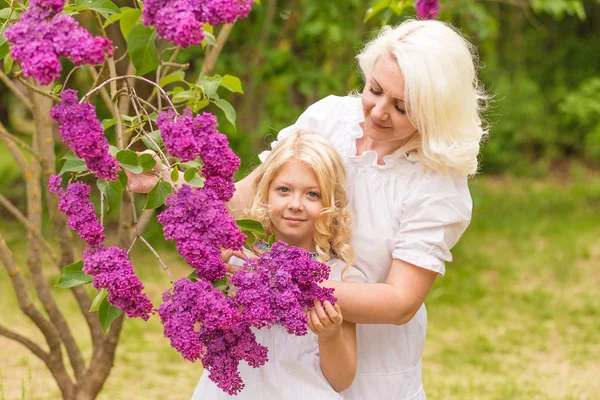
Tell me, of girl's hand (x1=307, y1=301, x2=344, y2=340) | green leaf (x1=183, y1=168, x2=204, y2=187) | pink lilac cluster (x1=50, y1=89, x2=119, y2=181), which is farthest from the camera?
girl's hand (x1=307, y1=301, x2=344, y2=340)

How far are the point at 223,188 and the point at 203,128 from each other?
0.37ft

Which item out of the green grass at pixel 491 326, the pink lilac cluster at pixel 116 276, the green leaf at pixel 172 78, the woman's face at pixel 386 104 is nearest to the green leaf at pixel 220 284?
the pink lilac cluster at pixel 116 276

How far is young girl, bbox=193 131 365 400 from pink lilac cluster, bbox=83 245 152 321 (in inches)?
19.5

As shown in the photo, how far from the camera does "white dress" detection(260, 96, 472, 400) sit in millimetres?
1977

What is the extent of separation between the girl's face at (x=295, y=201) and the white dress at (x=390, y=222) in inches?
5.7

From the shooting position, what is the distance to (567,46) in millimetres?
10570

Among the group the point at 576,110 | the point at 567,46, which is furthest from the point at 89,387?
the point at 567,46

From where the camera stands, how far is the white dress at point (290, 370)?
199cm

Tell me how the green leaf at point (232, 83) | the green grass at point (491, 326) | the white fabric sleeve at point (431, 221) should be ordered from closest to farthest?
the white fabric sleeve at point (431, 221) < the green leaf at point (232, 83) < the green grass at point (491, 326)

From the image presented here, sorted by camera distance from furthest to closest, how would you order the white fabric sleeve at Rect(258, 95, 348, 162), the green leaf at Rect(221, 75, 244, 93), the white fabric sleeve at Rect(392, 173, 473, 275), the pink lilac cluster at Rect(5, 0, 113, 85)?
the white fabric sleeve at Rect(258, 95, 348, 162)
the green leaf at Rect(221, 75, 244, 93)
the white fabric sleeve at Rect(392, 173, 473, 275)
the pink lilac cluster at Rect(5, 0, 113, 85)

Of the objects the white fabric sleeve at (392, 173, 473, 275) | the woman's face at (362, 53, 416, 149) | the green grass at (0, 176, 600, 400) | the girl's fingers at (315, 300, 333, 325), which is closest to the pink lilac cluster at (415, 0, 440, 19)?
the woman's face at (362, 53, 416, 149)

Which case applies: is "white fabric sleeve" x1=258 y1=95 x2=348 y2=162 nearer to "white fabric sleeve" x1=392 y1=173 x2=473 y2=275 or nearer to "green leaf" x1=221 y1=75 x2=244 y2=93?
"green leaf" x1=221 y1=75 x2=244 y2=93

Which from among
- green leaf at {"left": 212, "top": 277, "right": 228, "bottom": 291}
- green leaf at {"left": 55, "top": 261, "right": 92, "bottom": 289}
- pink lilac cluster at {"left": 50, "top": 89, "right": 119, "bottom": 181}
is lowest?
green leaf at {"left": 55, "top": 261, "right": 92, "bottom": 289}

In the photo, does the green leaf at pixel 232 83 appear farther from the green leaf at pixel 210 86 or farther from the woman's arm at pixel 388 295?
the woman's arm at pixel 388 295
